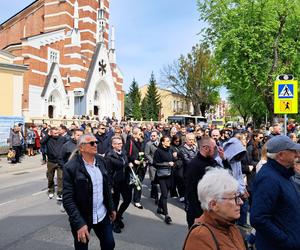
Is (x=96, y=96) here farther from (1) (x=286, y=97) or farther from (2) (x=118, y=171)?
(2) (x=118, y=171)

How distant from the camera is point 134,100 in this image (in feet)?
234

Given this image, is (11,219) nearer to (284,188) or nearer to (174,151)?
(174,151)

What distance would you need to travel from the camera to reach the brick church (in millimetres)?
36750

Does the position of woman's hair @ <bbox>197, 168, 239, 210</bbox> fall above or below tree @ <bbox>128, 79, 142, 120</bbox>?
below

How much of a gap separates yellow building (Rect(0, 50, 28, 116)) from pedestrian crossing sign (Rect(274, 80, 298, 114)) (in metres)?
18.2

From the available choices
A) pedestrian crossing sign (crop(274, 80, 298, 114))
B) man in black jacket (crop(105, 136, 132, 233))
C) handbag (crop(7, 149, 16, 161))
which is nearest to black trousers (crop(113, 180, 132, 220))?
man in black jacket (crop(105, 136, 132, 233))

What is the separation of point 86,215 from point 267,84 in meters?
19.1

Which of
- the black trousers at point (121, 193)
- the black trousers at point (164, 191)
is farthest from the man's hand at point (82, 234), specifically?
the black trousers at point (164, 191)

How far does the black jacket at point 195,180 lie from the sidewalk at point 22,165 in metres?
12.1

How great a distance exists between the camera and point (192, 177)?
4391 millimetres

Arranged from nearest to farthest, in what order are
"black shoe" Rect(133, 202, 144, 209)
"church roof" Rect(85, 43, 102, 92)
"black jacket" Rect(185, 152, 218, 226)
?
1. "black jacket" Rect(185, 152, 218, 226)
2. "black shoe" Rect(133, 202, 144, 209)
3. "church roof" Rect(85, 43, 102, 92)

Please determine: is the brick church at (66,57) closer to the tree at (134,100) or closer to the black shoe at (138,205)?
the tree at (134,100)

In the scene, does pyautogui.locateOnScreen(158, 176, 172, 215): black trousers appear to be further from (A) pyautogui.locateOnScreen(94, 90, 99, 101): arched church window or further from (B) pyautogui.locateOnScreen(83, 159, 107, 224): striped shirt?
(A) pyautogui.locateOnScreen(94, 90, 99, 101): arched church window

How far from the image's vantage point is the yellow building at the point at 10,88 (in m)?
22.0
